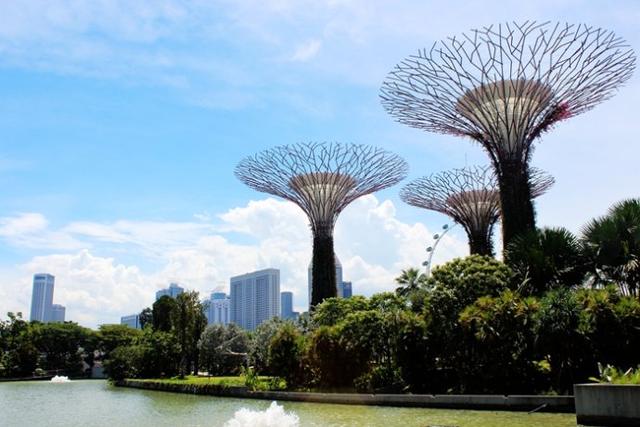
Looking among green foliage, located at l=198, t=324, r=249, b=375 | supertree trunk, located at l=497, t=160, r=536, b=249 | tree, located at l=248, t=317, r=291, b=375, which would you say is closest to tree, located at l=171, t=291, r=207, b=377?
green foliage, located at l=198, t=324, r=249, b=375

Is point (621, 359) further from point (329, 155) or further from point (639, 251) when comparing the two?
point (329, 155)

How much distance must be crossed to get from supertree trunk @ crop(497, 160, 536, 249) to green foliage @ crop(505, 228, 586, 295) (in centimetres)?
Result: 386

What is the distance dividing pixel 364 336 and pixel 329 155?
16590 millimetres

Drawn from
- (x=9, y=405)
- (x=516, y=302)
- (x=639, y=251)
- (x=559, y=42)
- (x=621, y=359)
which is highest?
(x=559, y=42)

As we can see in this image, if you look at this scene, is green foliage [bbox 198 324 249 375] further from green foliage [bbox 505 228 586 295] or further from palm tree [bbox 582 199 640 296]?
palm tree [bbox 582 199 640 296]

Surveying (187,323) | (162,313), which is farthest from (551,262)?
(162,313)

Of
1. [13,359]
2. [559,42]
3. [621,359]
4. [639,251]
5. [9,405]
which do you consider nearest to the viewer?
[621,359]

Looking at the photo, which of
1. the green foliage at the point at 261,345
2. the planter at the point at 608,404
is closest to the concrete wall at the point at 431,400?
the planter at the point at 608,404

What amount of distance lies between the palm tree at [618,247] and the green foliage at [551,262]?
524mm

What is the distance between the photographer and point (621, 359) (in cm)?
1914

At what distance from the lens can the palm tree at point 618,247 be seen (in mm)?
22625

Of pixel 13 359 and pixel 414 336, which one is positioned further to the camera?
pixel 13 359

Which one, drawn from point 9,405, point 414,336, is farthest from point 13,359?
point 414,336

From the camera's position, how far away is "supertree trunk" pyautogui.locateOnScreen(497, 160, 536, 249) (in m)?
28.8
